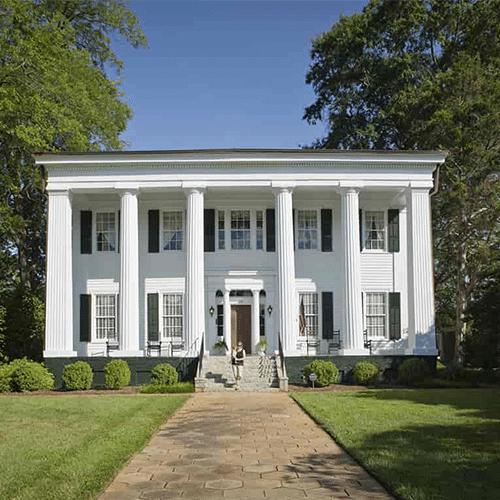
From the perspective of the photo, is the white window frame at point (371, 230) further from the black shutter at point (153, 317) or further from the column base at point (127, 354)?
the column base at point (127, 354)

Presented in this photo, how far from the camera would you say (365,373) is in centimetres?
2408

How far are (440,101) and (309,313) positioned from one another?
41.0ft

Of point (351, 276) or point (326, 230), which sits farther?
point (326, 230)

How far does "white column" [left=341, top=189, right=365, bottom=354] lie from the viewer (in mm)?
25453

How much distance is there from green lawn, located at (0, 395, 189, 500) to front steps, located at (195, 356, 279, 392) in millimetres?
2793

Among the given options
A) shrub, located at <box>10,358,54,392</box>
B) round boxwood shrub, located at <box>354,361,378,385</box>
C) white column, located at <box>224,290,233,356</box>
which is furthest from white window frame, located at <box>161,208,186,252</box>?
round boxwood shrub, located at <box>354,361,378,385</box>

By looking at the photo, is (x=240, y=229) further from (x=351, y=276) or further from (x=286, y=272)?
(x=351, y=276)

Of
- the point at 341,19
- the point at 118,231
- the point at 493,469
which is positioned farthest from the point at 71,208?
the point at 341,19

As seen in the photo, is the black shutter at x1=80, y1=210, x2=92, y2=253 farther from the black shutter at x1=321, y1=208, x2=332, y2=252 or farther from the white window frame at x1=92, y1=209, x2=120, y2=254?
the black shutter at x1=321, y1=208, x2=332, y2=252

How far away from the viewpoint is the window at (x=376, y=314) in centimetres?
2756

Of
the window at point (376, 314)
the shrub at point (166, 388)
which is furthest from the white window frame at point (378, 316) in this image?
the shrub at point (166, 388)

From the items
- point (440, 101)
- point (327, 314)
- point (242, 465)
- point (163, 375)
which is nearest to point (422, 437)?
point (242, 465)

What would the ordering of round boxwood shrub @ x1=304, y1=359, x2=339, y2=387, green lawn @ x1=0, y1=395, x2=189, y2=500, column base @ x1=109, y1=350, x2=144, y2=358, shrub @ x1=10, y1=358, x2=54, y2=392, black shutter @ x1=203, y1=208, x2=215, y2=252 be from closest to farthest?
1. green lawn @ x1=0, y1=395, x2=189, y2=500
2. shrub @ x1=10, y1=358, x2=54, y2=392
3. round boxwood shrub @ x1=304, y1=359, x2=339, y2=387
4. column base @ x1=109, y1=350, x2=144, y2=358
5. black shutter @ x1=203, y1=208, x2=215, y2=252

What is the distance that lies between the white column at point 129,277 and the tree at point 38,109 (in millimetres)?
3986
